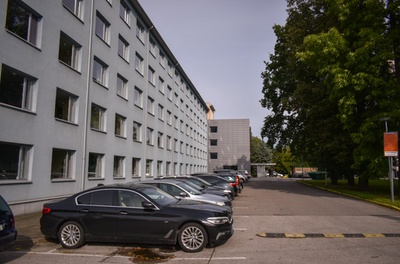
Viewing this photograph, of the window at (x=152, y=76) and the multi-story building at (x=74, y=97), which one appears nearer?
the multi-story building at (x=74, y=97)

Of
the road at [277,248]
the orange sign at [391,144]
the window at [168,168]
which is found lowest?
the road at [277,248]

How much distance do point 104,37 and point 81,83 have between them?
5464 mm

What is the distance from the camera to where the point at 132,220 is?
7.46 metres

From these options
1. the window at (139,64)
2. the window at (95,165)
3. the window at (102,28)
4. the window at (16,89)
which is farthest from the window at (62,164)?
the window at (139,64)

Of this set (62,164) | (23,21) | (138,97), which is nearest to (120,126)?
(138,97)

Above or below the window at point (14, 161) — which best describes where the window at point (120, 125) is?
above

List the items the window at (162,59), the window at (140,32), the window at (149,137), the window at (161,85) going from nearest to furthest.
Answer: the window at (140,32), the window at (149,137), the window at (161,85), the window at (162,59)

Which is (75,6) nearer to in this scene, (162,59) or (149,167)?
(149,167)

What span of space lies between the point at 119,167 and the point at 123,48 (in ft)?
30.7

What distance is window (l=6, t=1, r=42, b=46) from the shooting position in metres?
13.4

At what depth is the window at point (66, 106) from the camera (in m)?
16.5

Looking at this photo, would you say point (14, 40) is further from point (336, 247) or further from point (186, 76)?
point (186, 76)

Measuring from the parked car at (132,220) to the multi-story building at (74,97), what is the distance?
6117 millimetres

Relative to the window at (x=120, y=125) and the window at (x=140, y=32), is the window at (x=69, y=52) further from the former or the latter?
the window at (x=140, y=32)
